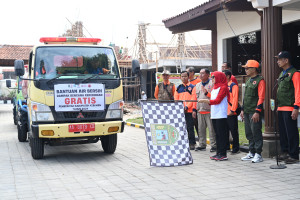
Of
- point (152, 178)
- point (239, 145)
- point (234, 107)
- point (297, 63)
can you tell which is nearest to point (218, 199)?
point (152, 178)

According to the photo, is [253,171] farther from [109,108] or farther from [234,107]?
[109,108]

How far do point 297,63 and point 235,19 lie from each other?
296 cm

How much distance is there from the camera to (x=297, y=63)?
14.8 m

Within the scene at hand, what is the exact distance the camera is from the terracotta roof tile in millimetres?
31306

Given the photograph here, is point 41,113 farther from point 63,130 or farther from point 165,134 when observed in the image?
point 165,134

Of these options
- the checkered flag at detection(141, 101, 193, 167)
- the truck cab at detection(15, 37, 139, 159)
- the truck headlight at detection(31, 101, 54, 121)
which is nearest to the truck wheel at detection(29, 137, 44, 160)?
the truck cab at detection(15, 37, 139, 159)

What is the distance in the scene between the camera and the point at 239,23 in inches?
608

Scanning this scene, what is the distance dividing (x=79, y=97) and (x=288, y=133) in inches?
169

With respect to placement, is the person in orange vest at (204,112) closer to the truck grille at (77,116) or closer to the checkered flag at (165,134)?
the checkered flag at (165,134)

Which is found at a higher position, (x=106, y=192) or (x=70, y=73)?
(x=70, y=73)

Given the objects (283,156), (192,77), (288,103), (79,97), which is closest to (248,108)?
(288,103)

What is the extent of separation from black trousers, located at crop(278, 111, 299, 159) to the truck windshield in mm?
3729

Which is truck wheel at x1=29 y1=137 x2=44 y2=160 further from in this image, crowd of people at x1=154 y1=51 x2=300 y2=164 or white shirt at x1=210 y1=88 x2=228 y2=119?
white shirt at x1=210 y1=88 x2=228 y2=119

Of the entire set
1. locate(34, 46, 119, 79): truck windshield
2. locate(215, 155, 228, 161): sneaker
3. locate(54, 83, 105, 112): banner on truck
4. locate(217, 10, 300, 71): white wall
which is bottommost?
locate(215, 155, 228, 161): sneaker
